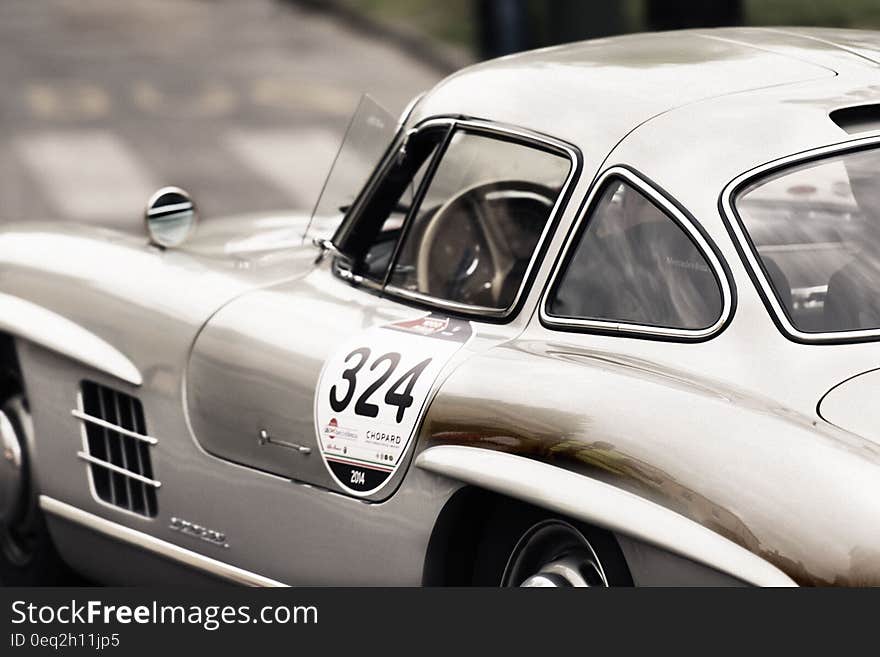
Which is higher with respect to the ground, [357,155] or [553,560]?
[357,155]

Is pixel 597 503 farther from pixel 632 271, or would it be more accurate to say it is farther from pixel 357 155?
pixel 357 155

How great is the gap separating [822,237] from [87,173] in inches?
405

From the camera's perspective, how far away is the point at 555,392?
369cm

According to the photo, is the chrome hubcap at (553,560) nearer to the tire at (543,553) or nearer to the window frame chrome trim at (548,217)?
the tire at (543,553)

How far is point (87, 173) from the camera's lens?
13.5 meters

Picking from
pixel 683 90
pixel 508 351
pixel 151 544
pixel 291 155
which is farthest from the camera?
pixel 291 155

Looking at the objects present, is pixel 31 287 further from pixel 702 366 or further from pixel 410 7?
pixel 410 7

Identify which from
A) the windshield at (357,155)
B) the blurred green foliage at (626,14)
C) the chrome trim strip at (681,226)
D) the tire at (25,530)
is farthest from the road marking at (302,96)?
the chrome trim strip at (681,226)

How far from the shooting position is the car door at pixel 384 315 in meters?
4.12

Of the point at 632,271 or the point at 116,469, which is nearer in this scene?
the point at 632,271

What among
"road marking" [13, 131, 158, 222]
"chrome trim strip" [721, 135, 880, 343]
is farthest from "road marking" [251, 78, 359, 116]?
"chrome trim strip" [721, 135, 880, 343]

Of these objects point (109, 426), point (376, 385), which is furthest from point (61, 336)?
point (376, 385)

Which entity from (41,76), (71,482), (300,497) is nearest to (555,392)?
(300,497)

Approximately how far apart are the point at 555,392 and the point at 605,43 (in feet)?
5.06
